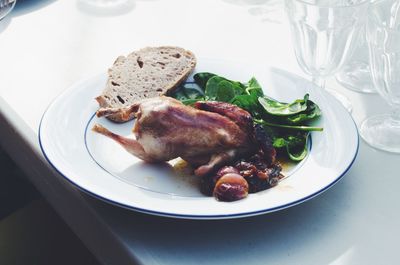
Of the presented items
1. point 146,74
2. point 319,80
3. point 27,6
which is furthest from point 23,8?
point 319,80

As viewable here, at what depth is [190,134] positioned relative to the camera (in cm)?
79

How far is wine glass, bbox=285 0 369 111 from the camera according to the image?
909 millimetres

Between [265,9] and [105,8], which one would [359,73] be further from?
[105,8]

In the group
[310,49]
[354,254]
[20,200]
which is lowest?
[20,200]

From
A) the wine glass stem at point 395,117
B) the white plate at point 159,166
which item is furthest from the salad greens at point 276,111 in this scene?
the wine glass stem at point 395,117

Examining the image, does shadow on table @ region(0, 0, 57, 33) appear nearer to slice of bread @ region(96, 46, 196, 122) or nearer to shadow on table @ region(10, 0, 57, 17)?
shadow on table @ region(10, 0, 57, 17)

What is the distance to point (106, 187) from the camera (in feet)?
2.43

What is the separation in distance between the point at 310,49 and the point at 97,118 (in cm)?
38

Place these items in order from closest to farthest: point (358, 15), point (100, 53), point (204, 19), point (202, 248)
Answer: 1. point (202, 248)
2. point (358, 15)
3. point (100, 53)
4. point (204, 19)

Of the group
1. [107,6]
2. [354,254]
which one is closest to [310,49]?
[354,254]

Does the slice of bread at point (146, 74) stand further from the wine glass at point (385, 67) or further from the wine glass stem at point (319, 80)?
the wine glass at point (385, 67)

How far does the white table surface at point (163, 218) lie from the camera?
72 centimetres

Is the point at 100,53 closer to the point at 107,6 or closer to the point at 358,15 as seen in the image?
the point at 107,6

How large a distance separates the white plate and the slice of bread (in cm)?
3
